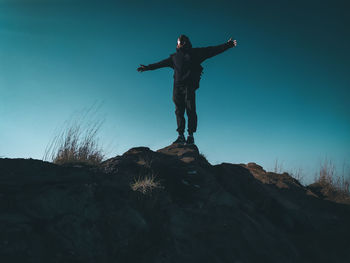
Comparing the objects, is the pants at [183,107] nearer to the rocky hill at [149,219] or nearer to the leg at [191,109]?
the leg at [191,109]

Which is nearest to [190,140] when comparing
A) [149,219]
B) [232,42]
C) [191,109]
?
[191,109]

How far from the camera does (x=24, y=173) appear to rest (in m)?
2.48

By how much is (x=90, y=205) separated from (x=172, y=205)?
0.80 metres

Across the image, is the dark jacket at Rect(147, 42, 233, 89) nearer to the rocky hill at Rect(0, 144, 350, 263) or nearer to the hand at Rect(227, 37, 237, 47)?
the hand at Rect(227, 37, 237, 47)

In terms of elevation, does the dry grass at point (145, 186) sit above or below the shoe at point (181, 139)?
below

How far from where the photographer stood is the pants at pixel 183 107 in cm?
478

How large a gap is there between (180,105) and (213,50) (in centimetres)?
125

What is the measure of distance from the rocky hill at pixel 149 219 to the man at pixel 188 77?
A: 1.51 m

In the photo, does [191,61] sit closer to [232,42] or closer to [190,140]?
[232,42]

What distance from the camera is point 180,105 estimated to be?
484 cm

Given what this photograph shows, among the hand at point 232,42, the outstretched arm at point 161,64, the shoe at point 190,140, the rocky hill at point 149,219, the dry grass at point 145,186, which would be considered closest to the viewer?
the rocky hill at point 149,219

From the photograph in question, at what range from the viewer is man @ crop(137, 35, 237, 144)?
4750 millimetres

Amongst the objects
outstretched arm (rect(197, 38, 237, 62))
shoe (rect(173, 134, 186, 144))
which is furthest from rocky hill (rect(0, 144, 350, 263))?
outstretched arm (rect(197, 38, 237, 62))

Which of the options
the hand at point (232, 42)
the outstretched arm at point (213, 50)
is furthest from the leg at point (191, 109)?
the hand at point (232, 42)
